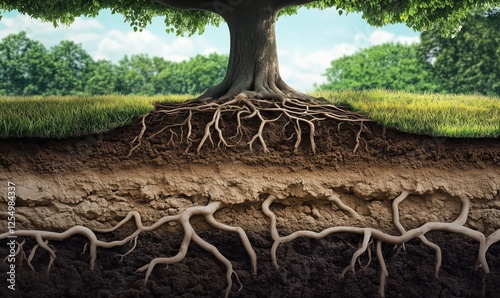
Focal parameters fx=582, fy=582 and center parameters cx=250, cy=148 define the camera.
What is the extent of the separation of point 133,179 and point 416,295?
15.1 ft

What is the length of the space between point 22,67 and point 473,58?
18428 mm

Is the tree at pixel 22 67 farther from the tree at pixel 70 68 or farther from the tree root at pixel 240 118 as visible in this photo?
the tree root at pixel 240 118

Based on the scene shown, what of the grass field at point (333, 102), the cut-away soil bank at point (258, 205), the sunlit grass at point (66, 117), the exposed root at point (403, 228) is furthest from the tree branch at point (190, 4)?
the exposed root at point (403, 228)

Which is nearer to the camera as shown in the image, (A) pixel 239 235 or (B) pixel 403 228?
(A) pixel 239 235

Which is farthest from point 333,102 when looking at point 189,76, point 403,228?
point 189,76

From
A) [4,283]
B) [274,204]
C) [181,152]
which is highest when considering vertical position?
[181,152]

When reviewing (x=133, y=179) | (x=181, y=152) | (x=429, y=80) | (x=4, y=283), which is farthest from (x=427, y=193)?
(x=429, y=80)

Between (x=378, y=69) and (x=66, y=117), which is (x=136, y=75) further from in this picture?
(x=66, y=117)

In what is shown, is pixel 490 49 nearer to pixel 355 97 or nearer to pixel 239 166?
pixel 355 97

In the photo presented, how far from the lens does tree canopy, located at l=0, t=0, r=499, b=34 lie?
462 inches

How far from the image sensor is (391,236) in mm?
9016

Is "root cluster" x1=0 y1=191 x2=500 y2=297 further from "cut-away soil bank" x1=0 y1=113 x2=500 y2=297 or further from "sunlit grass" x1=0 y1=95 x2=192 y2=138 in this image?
"sunlit grass" x1=0 y1=95 x2=192 y2=138

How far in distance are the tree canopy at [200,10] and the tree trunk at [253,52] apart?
44 cm

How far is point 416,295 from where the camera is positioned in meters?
8.66
